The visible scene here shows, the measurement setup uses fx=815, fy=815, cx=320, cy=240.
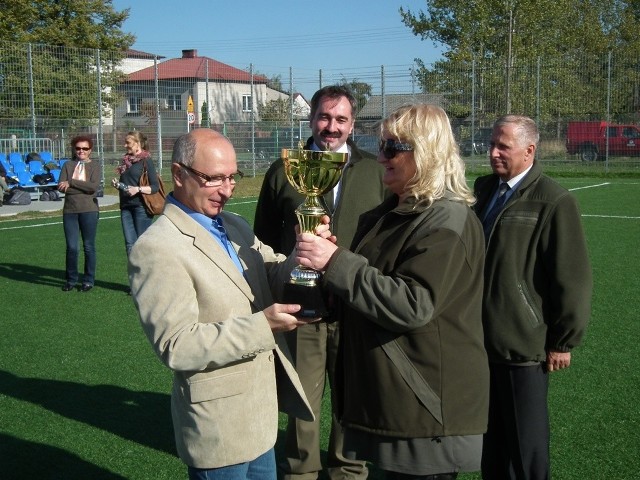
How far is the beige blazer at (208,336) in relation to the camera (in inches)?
109

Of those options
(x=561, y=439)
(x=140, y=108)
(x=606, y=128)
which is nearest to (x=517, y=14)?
(x=606, y=128)

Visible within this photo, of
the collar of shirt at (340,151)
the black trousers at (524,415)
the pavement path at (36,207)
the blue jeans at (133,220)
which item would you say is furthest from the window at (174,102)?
the black trousers at (524,415)

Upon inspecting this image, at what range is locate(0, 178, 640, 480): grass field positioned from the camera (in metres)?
5.10

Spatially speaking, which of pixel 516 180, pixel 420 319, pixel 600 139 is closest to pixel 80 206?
pixel 516 180

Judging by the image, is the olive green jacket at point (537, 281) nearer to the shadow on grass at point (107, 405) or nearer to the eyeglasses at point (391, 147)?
the eyeglasses at point (391, 147)

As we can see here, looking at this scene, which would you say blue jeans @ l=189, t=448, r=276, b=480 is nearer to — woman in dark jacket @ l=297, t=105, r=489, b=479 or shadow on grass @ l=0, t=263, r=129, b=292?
woman in dark jacket @ l=297, t=105, r=489, b=479

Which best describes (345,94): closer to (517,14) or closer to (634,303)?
(634,303)

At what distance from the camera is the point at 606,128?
98.5ft

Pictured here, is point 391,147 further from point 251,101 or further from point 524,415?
point 251,101

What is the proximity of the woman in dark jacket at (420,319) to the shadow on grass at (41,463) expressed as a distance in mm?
2616

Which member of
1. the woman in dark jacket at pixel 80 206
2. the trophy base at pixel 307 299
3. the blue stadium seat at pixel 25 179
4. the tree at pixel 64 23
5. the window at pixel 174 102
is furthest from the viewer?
the tree at pixel 64 23

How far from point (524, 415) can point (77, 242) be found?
25.6ft

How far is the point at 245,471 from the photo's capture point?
10.1ft

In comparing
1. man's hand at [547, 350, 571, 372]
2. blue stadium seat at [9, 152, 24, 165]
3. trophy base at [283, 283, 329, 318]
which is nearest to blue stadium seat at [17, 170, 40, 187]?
blue stadium seat at [9, 152, 24, 165]
